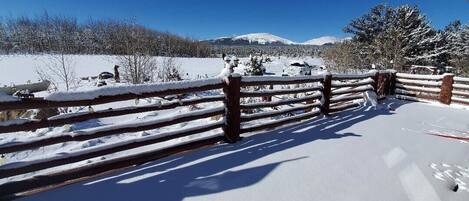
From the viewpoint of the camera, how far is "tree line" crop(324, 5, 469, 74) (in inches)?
934

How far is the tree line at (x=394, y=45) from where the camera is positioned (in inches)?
934

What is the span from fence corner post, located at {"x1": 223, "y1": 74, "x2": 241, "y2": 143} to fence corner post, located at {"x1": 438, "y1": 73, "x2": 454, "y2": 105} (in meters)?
8.36

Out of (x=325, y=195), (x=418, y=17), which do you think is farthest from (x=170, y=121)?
(x=418, y=17)

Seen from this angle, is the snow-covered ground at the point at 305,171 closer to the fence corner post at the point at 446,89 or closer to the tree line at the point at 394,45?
the fence corner post at the point at 446,89

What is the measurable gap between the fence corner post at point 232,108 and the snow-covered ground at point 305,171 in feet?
0.69

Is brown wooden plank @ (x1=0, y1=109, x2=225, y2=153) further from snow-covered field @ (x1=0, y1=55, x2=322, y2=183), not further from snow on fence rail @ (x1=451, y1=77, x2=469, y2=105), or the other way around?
snow on fence rail @ (x1=451, y1=77, x2=469, y2=105)

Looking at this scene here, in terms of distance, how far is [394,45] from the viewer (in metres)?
23.6

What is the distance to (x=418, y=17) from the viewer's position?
27609mm

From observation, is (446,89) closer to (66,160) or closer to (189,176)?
(189,176)

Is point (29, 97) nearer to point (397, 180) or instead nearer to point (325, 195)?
point (325, 195)

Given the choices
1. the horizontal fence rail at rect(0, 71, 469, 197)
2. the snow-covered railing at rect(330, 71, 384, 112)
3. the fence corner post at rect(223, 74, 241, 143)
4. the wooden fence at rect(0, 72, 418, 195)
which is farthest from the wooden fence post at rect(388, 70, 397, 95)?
the fence corner post at rect(223, 74, 241, 143)

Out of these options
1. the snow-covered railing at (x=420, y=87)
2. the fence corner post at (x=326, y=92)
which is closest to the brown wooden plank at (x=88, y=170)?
the fence corner post at (x=326, y=92)

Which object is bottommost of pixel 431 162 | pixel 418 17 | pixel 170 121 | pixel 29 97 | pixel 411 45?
pixel 431 162

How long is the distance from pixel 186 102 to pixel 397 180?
2937mm
